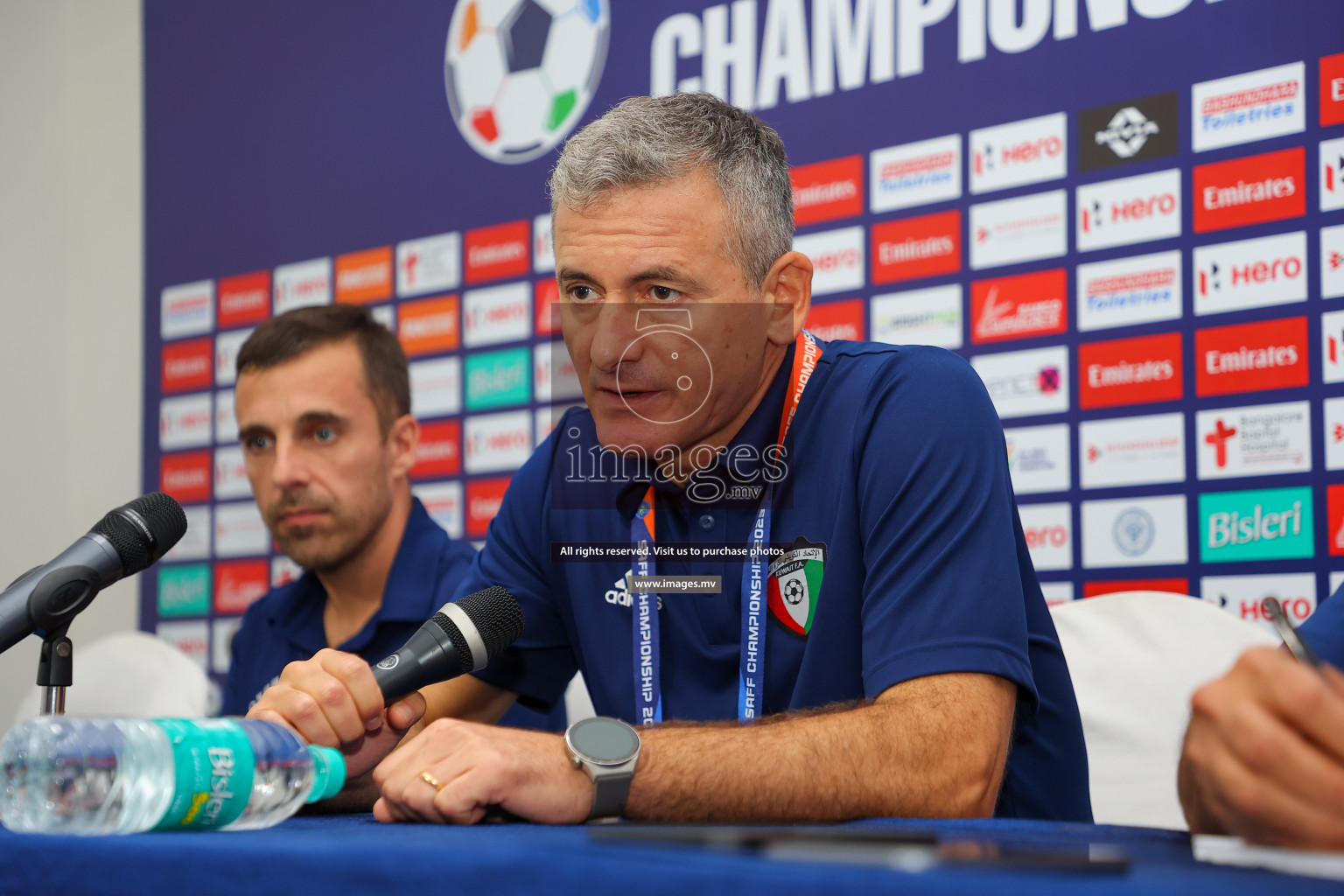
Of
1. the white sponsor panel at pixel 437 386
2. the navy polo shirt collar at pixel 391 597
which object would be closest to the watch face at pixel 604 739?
the navy polo shirt collar at pixel 391 597

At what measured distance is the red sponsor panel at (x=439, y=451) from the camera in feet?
10.3

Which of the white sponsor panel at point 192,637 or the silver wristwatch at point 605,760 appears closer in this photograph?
the silver wristwatch at point 605,760

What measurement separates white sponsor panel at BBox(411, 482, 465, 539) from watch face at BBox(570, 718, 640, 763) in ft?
7.28

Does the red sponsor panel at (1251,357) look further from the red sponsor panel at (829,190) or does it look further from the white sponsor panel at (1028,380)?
the red sponsor panel at (829,190)

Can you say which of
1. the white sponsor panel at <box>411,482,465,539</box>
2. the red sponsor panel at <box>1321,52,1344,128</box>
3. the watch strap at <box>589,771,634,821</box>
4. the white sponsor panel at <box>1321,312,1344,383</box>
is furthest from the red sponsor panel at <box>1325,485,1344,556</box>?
the white sponsor panel at <box>411,482,465,539</box>

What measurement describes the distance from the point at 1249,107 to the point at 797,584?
1.42 m

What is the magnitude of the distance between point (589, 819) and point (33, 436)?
3512 mm

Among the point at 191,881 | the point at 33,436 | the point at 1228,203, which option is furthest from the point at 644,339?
the point at 33,436

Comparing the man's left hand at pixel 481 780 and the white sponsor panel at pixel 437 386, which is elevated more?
the white sponsor panel at pixel 437 386

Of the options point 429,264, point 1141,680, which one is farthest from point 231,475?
point 1141,680

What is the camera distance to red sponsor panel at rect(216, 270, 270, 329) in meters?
3.51

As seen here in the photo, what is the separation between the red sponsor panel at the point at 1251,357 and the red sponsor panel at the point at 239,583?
257 centimetres

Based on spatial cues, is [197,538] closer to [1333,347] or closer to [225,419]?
[225,419]

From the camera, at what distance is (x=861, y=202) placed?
2.55 metres
